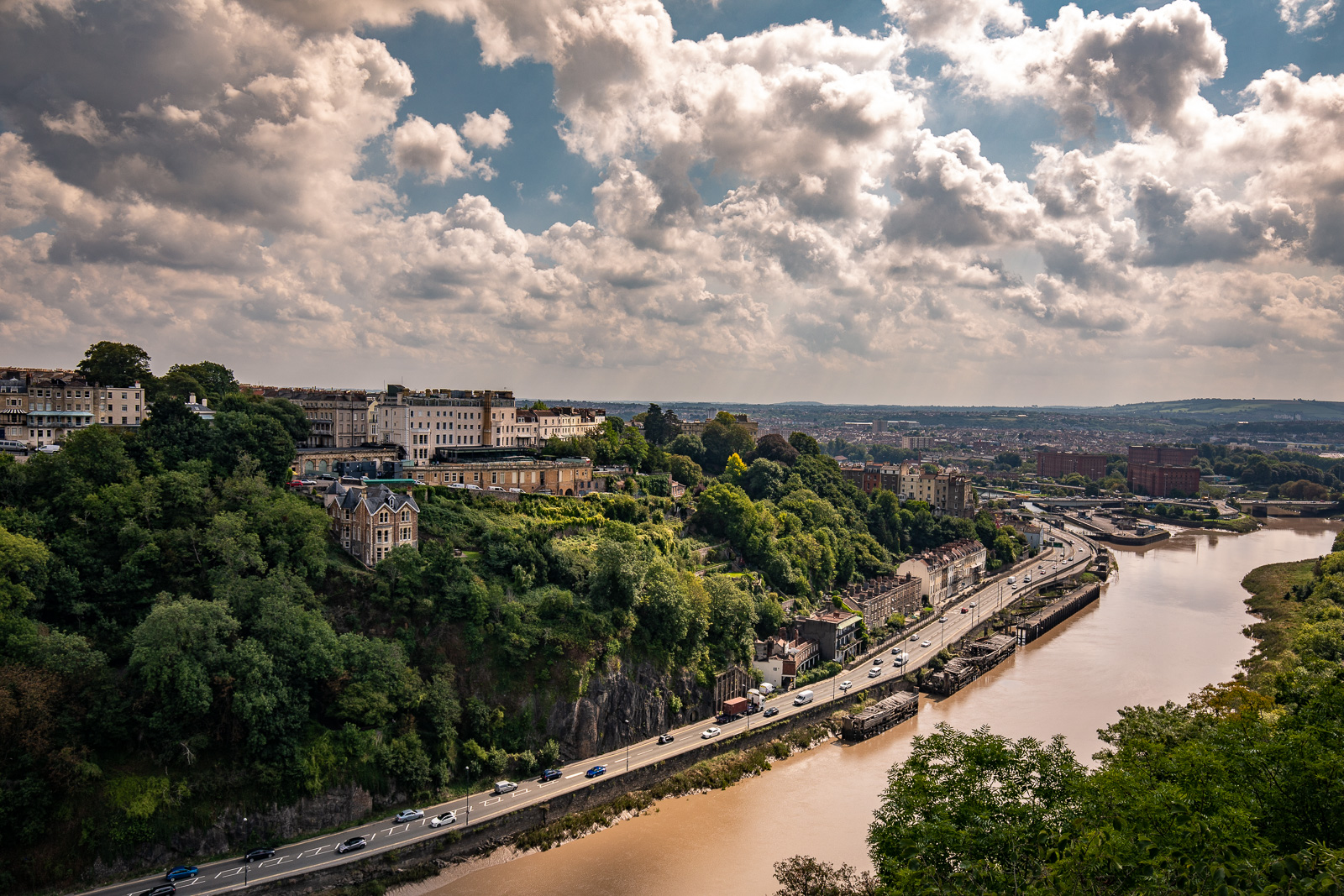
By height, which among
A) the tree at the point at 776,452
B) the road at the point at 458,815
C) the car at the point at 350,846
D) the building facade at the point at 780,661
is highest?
the tree at the point at 776,452

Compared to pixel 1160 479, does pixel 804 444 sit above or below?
above

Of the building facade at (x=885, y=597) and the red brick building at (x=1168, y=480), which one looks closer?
the building facade at (x=885, y=597)

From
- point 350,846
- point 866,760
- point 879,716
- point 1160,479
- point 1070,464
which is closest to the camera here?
point 350,846

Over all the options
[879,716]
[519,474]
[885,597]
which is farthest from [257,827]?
[885,597]

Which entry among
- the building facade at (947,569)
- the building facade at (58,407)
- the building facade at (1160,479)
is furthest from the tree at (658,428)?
the building facade at (1160,479)

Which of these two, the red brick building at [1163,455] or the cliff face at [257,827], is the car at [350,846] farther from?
the red brick building at [1163,455]

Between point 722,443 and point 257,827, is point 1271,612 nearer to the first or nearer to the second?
point 722,443

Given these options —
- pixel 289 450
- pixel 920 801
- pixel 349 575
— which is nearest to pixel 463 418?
pixel 289 450
